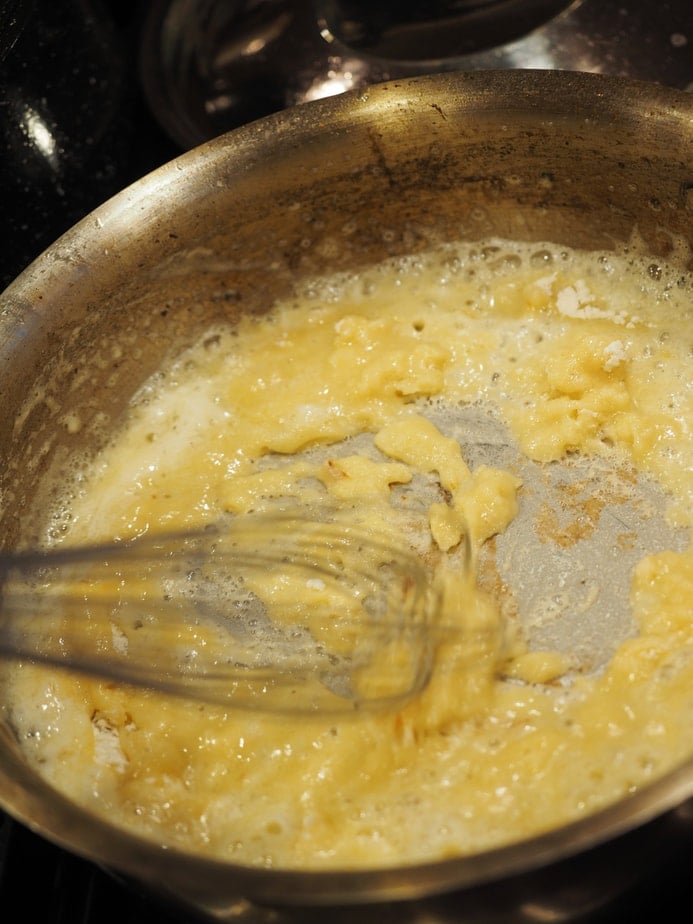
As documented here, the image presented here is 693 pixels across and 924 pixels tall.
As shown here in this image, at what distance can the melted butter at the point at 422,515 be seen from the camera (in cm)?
82

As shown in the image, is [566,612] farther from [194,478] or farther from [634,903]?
[194,478]

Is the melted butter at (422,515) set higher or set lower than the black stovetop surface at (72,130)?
lower

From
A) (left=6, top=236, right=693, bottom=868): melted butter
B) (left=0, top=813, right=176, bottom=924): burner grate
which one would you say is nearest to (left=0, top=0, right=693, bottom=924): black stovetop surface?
(left=0, top=813, right=176, bottom=924): burner grate

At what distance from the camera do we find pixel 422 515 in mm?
1072

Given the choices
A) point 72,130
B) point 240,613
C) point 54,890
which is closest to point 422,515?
point 240,613

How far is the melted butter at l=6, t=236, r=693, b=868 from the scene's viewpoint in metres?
0.82

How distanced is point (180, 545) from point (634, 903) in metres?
0.58

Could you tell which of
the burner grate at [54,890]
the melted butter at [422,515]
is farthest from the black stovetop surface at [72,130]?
the melted butter at [422,515]

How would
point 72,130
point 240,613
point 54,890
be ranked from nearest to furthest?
1. point 54,890
2. point 240,613
3. point 72,130

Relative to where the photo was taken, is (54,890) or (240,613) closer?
(54,890)

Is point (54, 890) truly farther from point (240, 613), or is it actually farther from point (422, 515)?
point (422, 515)

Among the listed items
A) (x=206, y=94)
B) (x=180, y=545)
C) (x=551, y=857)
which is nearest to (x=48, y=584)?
(x=180, y=545)

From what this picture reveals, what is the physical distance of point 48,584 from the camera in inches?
41.4

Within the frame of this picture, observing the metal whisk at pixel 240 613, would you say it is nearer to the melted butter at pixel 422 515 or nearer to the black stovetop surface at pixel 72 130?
the melted butter at pixel 422 515
